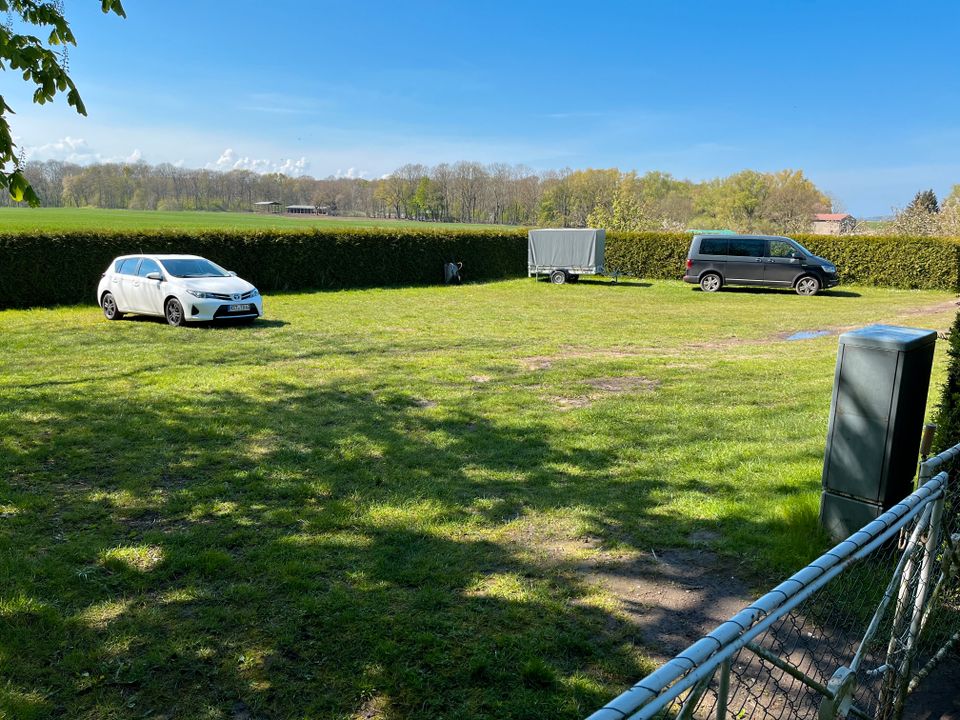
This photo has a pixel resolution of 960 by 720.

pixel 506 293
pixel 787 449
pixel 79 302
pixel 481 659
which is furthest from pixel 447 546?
pixel 506 293

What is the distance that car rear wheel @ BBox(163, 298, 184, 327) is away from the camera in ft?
45.3

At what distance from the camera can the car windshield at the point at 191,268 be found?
14.5 m

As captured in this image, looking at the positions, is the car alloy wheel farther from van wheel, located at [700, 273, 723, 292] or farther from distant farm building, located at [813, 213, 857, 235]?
distant farm building, located at [813, 213, 857, 235]

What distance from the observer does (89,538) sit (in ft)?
14.5

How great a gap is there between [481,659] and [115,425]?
5.15 m

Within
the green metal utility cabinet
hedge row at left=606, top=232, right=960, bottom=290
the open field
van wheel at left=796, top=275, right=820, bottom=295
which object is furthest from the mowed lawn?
the open field

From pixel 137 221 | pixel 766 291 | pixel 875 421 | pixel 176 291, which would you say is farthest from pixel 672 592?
pixel 137 221

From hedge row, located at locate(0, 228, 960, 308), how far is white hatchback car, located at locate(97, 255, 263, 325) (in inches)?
151

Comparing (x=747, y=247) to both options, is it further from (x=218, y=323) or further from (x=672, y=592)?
(x=672, y=592)

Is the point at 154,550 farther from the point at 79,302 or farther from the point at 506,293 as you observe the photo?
the point at 506,293

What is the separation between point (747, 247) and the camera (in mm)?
24984

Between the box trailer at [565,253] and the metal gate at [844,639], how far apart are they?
23.5m

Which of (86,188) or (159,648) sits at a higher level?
(86,188)

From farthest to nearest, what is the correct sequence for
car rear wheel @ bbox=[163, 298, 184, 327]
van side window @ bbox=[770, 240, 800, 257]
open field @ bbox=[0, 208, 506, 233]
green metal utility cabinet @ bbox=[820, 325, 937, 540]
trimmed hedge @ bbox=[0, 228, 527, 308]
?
1. open field @ bbox=[0, 208, 506, 233]
2. van side window @ bbox=[770, 240, 800, 257]
3. trimmed hedge @ bbox=[0, 228, 527, 308]
4. car rear wheel @ bbox=[163, 298, 184, 327]
5. green metal utility cabinet @ bbox=[820, 325, 937, 540]
